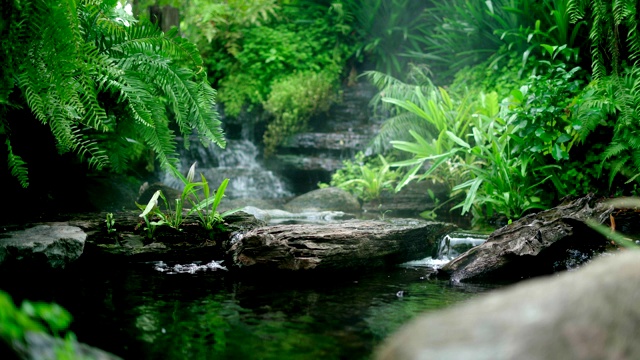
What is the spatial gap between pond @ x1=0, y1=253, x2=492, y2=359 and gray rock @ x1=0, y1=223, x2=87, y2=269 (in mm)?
128

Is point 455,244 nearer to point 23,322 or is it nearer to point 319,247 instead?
point 319,247

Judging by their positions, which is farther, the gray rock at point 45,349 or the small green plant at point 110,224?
the small green plant at point 110,224

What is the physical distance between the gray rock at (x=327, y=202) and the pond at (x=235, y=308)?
3146 mm

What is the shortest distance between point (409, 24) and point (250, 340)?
28.7 ft

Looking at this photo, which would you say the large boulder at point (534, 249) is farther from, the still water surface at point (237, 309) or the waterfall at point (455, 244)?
the waterfall at point (455, 244)

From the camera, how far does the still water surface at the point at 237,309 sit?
7.04 feet

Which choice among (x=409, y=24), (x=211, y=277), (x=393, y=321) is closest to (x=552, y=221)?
(x=393, y=321)

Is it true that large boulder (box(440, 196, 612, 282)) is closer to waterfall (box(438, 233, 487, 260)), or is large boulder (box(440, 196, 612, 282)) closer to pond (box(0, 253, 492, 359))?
pond (box(0, 253, 492, 359))

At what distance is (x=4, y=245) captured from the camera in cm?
337

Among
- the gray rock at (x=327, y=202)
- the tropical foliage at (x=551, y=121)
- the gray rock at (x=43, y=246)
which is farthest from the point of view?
the gray rock at (x=327, y=202)

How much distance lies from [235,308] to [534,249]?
2052 mm

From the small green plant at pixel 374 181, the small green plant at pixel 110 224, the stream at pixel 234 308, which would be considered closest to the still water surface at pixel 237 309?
the stream at pixel 234 308

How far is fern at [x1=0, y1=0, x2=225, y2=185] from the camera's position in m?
2.92

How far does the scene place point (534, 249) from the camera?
3549 millimetres
